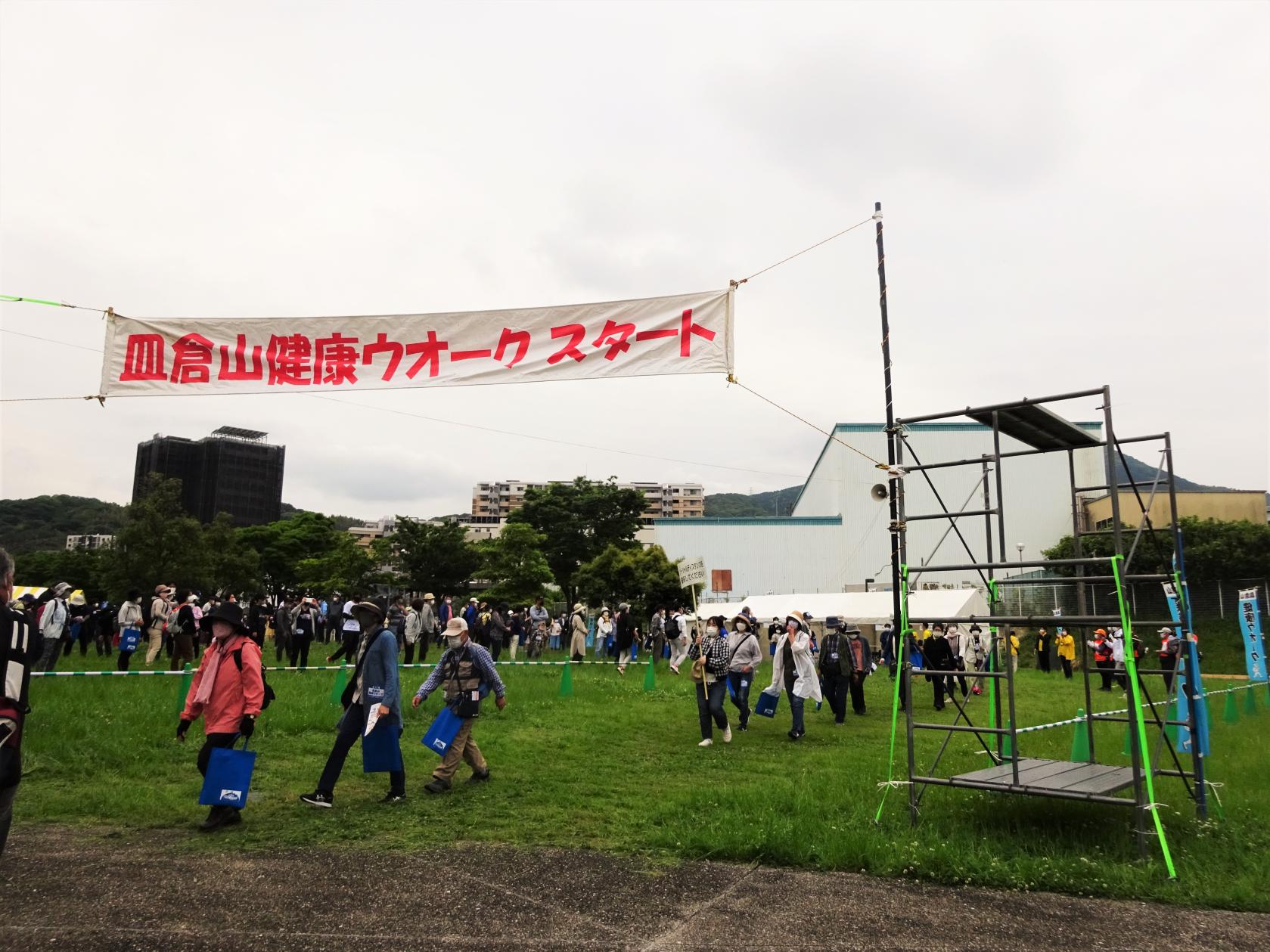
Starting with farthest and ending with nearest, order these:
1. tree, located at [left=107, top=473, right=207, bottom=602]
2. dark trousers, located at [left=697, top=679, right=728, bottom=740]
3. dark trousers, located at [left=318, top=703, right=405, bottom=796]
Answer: tree, located at [left=107, top=473, right=207, bottom=602]
dark trousers, located at [left=697, top=679, right=728, bottom=740]
dark trousers, located at [left=318, top=703, right=405, bottom=796]

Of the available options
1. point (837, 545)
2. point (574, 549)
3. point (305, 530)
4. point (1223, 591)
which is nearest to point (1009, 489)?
point (837, 545)

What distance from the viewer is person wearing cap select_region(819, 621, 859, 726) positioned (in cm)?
1442

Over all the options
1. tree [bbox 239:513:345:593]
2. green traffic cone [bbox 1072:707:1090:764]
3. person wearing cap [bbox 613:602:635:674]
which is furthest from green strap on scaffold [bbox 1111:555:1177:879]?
tree [bbox 239:513:345:593]

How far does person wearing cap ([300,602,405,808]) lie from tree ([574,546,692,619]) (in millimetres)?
36959

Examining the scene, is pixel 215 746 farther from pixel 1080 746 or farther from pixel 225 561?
pixel 225 561

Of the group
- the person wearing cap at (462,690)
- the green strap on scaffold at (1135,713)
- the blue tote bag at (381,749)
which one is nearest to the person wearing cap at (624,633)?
the person wearing cap at (462,690)

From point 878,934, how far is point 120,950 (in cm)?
407

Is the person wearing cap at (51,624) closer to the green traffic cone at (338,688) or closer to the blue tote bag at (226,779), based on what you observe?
the green traffic cone at (338,688)

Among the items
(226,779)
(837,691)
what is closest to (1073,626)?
(226,779)

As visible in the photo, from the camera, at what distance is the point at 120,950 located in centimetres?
447

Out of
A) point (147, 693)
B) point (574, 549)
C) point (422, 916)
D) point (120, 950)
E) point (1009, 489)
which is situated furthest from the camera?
point (574, 549)

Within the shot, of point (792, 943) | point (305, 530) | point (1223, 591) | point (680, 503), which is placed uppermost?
point (680, 503)

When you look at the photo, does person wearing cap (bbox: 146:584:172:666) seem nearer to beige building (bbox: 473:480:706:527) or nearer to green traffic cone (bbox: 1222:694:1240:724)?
green traffic cone (bbox: 1222:694:1240:724)

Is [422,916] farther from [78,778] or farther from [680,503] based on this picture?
[680,503]
